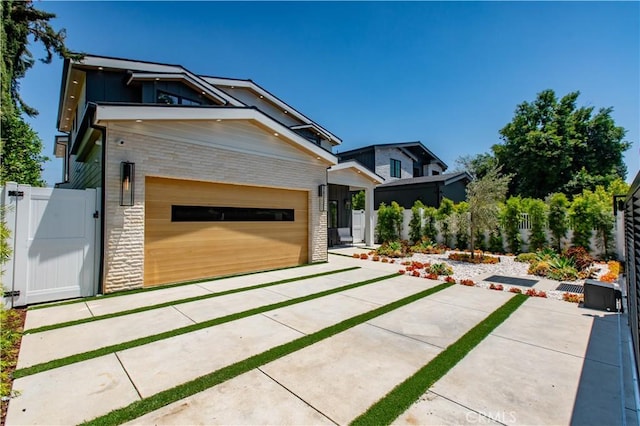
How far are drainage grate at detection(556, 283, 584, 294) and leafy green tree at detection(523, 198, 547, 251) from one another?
5.19 m

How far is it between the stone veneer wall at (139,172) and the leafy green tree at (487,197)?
785 centimetres

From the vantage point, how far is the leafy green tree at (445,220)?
14048 millimetres

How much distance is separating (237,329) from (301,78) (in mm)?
13680

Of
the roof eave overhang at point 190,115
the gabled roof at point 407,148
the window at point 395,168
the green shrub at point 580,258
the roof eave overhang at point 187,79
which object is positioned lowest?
the green shrub at point 580,258

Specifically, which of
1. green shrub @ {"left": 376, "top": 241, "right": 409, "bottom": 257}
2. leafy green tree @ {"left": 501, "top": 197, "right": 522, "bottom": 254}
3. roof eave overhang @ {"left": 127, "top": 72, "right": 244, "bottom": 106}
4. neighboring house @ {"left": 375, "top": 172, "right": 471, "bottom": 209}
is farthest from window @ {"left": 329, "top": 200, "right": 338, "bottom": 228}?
leafy green tree @ {"left": 501, "top": 197, "right": 522, "bottom": 254}

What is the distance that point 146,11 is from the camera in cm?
838

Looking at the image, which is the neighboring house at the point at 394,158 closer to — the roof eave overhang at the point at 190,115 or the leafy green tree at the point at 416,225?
the leafy green tree at the point at 416,225

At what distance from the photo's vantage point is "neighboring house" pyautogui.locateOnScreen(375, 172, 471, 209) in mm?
18969

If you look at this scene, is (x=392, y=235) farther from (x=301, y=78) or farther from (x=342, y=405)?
(x=342, y=405)

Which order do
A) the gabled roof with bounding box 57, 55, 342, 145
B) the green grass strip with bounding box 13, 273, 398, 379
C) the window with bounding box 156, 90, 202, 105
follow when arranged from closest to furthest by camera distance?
the green grass strip with bounding box 13, 273, 398, 379 → the gabled roof with bounding box 57, 55, 342, 145 → the window with bounding box 156, 90, 202, 105

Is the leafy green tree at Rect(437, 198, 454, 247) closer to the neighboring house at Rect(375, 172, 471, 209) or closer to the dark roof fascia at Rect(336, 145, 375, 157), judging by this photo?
the neighboring house at Rect(375, 172, 471, 209)

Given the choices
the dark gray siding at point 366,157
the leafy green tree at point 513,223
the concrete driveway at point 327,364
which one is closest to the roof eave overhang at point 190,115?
the concrete driveway at point 327,364

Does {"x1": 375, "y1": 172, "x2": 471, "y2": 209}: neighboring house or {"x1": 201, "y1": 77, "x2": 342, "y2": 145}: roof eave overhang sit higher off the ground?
{"x1": 201, "y1": 77, "x2": 342, "y2": 145}: roof eave overhang

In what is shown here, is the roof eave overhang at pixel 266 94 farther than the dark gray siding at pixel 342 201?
No
